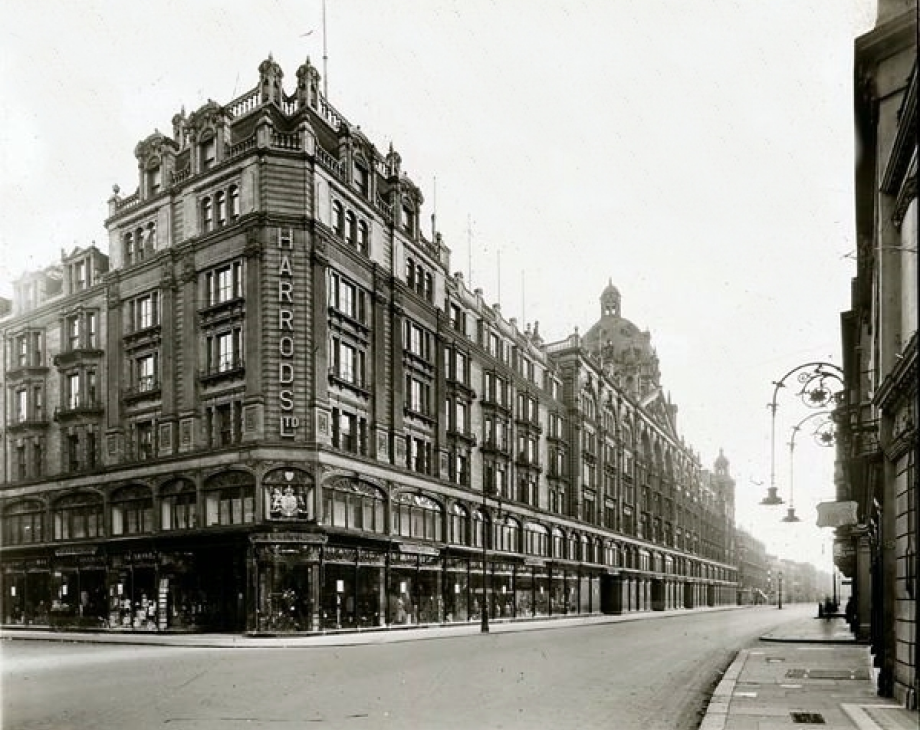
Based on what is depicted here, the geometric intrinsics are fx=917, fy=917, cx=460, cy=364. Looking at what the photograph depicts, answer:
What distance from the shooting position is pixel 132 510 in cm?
4419

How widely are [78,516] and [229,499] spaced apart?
13006 mm

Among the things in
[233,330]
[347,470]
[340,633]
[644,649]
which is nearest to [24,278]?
[233,330]

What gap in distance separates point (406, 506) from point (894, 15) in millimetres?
34740

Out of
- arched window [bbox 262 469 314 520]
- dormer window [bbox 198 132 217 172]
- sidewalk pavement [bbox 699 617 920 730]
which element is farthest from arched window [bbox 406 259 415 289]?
sidewalk pavement [bbox 699 617 920 730]

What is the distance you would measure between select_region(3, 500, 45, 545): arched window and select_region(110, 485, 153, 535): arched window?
24.1ft

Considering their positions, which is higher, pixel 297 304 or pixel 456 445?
pixel 297 304

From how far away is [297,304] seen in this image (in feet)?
131

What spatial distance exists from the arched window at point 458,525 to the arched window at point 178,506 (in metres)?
15.4

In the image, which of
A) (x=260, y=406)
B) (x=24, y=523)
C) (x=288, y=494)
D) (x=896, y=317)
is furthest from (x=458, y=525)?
(x=896, y=317)

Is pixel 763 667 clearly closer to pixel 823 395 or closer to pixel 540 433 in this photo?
pixel 823 395

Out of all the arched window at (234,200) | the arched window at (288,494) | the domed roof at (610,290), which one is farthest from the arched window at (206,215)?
the domed roof at (610,290)

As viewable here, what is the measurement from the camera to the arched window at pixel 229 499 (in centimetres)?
3856

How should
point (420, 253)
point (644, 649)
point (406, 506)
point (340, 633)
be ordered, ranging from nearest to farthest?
point (644, 649) → point (340, 633) → point (406, 506) → point (420, 253)

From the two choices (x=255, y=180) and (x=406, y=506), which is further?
(x=406, y=506)
